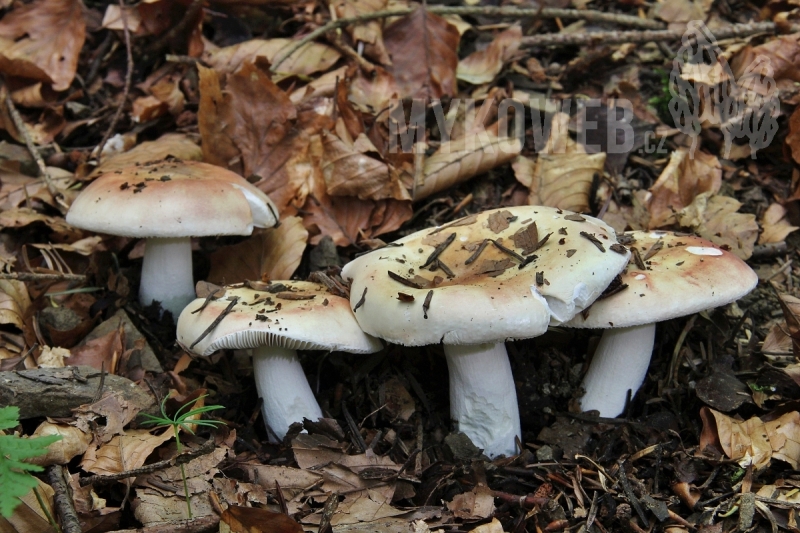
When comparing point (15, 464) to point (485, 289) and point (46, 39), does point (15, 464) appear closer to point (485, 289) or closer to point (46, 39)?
point (485, 289)

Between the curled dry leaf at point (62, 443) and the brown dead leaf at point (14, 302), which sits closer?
the curled dry leaf at point (62, 443)

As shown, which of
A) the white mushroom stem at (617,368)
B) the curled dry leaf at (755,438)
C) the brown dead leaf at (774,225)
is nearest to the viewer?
the curled dry leaf at (755,438)

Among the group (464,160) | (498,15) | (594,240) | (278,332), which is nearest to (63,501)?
(278,332)

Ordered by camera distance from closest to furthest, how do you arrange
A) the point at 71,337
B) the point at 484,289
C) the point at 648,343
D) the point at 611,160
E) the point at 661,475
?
the point at 484,289 → the point at 661,475 → the point at 648,343 → the point at 71,337 → the point at 611,160

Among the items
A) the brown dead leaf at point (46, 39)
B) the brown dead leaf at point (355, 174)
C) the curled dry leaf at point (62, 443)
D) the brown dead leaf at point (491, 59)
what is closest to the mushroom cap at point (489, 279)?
the brown dead leaf at point (355, 174)

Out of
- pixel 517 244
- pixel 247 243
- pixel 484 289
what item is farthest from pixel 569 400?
pixel 247 243

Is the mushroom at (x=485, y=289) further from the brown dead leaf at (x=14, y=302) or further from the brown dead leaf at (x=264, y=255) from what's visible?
the brown dead leaf at (x=14, y=302)

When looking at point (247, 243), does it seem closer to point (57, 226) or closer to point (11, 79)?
point (57, 226)
